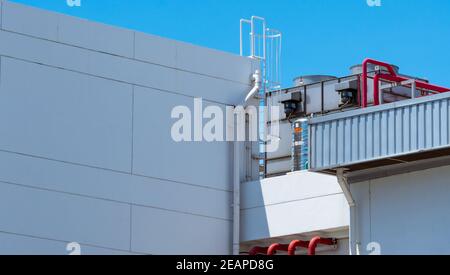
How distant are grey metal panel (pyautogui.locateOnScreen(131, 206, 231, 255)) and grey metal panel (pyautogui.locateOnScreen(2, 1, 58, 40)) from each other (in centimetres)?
395

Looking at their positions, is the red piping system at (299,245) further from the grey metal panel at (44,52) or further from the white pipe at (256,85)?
the grey metal panel at (44,52)

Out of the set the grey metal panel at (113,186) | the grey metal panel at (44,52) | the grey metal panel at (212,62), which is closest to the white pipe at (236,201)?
the grey metal panel at (113,186)

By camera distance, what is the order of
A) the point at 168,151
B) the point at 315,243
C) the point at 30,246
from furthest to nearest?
the point at 168,151
the point at 315,243
the point at 30,246

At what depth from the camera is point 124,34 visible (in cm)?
2469

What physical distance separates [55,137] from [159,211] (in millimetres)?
2772

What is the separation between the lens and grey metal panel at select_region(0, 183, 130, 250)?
22312mm

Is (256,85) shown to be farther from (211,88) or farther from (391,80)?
(391,80)

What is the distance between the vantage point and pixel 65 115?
77.1 feet

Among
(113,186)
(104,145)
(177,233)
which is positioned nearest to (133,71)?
(104,145)

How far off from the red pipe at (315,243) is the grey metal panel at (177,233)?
2.37 meters

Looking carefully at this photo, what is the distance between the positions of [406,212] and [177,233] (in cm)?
510

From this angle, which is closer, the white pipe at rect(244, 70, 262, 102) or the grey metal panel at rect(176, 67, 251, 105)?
the grey metal panel at rect(176, 67, 251, 105)

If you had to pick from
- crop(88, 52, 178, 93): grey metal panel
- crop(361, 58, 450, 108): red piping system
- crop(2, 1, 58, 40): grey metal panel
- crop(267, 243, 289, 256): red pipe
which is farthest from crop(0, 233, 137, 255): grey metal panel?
crop(361, 58, 450, 108): red piping system

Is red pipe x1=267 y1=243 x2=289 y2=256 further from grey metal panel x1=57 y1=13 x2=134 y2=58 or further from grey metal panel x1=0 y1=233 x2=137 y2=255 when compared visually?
grey metal panel x1=57 y1=13 x2=134 y2=58
